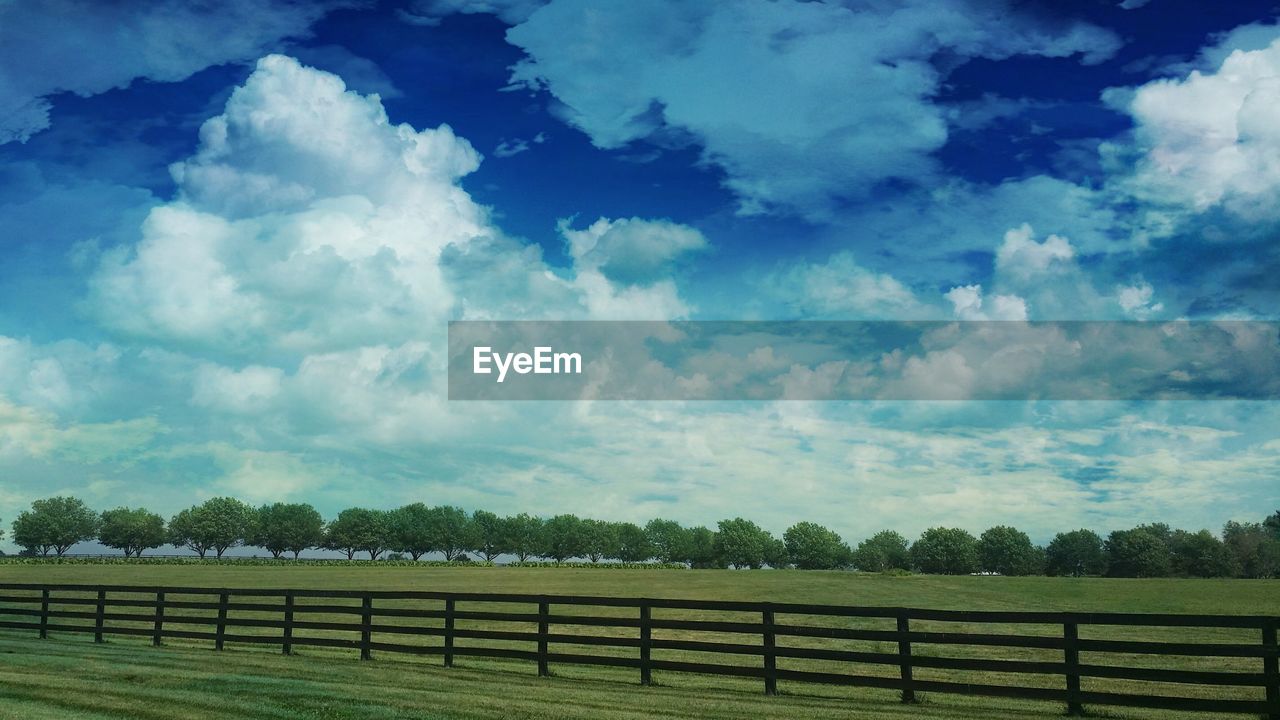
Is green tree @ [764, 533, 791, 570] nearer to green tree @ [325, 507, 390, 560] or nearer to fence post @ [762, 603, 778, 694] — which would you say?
green tree @ [325, 507, 390, 560]

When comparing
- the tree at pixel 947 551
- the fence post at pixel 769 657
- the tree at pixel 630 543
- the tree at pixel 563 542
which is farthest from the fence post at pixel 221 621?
the tree at pixel 630 543

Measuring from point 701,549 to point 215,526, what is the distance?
91898 millimetres

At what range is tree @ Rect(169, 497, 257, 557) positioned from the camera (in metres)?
167

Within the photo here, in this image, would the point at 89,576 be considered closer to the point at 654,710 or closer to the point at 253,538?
the point at 654,710

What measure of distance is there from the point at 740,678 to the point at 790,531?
543 feet

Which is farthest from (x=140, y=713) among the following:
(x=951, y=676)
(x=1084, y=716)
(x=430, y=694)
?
(x=951, y=676)

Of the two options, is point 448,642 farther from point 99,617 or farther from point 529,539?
point 529,539

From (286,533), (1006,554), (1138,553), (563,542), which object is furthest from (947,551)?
(286,533)

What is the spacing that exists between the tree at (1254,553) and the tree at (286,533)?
146743 millimetres

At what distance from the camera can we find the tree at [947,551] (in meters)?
146

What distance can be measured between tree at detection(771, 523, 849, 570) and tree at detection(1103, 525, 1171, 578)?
52.8m

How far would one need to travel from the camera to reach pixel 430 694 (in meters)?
15.4

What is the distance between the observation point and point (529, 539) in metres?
176

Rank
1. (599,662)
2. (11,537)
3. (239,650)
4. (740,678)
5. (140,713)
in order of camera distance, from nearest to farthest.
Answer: (140,713) < (599,662) < (740,678) < (239,650) < (11,537)
